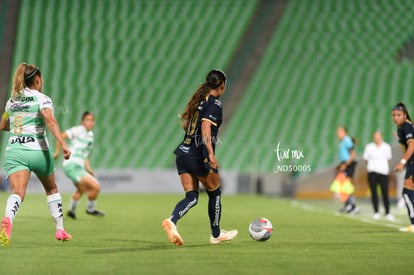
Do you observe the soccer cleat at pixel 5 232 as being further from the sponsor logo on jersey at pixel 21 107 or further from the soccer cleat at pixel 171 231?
the soccer cleat at pixel 171 231

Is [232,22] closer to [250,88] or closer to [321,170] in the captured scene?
[250,88]

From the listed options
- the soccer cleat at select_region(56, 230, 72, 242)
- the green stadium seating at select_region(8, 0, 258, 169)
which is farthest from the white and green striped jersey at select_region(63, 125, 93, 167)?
the green stadium seating at select_region(8, 0, 258, 169)

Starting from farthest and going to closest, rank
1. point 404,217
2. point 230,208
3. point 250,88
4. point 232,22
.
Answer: point 232,22 < point 250,88 < point 230,208 < point 404,217

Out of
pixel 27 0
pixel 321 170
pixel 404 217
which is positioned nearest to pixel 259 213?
pixel 404 217

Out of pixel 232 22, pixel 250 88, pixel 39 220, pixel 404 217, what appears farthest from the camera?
pixel 232 22

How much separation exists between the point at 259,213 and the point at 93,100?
15.4m

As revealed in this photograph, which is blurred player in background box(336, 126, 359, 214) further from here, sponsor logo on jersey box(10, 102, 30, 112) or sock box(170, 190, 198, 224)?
sponsor logo on jersey box(10, 102, 30, 112)

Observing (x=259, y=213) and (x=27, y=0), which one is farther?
(x=27, y=0)

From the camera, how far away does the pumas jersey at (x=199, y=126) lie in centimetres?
1088

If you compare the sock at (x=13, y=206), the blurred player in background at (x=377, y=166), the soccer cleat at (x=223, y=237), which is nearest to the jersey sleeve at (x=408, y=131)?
the soccer cleat at (x=223, y=237)

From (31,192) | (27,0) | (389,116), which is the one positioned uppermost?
(27,0)

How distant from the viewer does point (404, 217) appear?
20.1 metres

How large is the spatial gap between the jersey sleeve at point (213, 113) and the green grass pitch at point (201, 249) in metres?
1.64

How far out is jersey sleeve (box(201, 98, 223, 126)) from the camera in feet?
35.6
